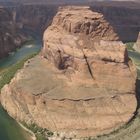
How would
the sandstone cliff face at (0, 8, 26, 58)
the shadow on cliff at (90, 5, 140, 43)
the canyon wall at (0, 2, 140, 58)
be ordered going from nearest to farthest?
the sandstone cliff face at (0, 8, 26, 58) → the canyon wall at (0, 2, 140, 58) → the shadow on cliff at (90, 5, 140, 43)

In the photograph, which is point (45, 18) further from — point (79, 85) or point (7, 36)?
point (79, 85)

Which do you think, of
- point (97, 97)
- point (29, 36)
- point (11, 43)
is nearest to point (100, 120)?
point (97, 97)

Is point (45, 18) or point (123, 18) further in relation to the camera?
point (45, 18)

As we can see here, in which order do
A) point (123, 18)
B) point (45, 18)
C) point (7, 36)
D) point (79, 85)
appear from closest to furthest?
point (79, 85) → point (7, 36) → point (123, 18) → point (45, 18)

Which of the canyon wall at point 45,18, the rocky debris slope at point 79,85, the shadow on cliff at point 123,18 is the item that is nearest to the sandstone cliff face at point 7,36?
the canyon wall at point 45,18

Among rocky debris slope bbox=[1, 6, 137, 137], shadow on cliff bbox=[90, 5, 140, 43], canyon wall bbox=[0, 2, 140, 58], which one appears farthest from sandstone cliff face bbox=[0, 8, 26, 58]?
rocky debris slope bbox=[1, 6, 137, 137]

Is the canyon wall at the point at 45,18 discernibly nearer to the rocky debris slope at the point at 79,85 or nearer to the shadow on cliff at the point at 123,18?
the shadow on cliff at the point at 123,18

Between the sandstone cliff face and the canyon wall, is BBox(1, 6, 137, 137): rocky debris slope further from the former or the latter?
the canyon wall

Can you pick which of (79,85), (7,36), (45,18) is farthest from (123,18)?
(79,85)
